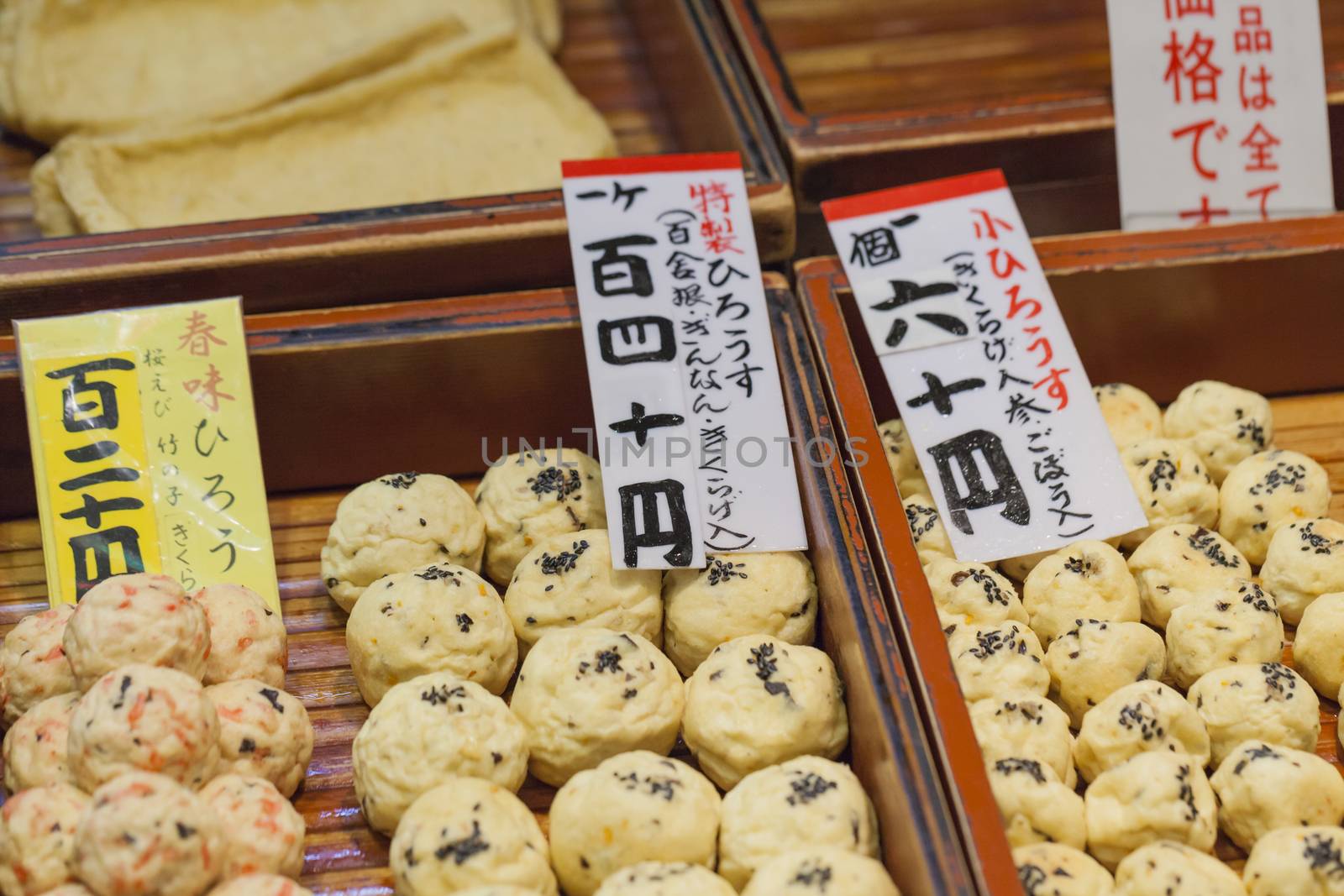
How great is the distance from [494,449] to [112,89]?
1283 mm

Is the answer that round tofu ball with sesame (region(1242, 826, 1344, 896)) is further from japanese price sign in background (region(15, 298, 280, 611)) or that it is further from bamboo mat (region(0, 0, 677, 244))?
bamboo mat (region(0, 0, 677, 244))

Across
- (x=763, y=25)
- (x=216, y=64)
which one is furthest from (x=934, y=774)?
(x=216, y=64)

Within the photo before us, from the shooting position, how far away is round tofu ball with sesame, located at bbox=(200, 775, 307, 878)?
135 centimetres

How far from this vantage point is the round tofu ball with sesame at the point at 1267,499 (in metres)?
1.87

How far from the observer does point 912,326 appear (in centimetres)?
187

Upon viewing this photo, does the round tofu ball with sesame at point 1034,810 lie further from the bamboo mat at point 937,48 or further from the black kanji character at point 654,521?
the bamboo mat at point 937,48

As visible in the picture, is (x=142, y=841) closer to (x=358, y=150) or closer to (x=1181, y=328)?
(x=358, y=150)

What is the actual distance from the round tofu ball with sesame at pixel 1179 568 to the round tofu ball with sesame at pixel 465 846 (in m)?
1.02

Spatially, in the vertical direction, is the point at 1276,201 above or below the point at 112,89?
below

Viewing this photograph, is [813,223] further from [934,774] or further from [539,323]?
[934,774]

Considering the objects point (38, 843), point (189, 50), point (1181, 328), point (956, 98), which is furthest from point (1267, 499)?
point (189, 50)

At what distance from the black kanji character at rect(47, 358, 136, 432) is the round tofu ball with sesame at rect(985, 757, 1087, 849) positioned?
1.40 m

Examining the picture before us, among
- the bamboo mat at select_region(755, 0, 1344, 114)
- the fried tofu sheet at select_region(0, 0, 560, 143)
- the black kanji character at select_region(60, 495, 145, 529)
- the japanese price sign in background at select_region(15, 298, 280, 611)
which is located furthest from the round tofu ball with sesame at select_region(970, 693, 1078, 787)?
the fried tofu sheet at select_region(0, 0, 560, 143)

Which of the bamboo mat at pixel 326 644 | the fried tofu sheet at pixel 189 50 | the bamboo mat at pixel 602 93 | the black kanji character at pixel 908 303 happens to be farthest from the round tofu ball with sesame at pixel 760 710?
the fried tofu sheet at pixel 189 50
